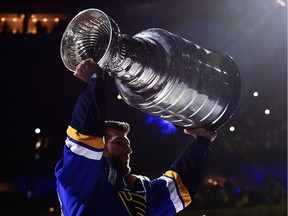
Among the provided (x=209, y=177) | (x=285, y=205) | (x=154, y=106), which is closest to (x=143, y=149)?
(x=209, y=177)

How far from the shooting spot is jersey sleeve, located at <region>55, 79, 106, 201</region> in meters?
1.59

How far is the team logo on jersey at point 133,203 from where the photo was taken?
186cm

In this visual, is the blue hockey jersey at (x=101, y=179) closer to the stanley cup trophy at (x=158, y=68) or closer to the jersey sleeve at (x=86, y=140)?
the jersey sleeve at (x=86, y=140)

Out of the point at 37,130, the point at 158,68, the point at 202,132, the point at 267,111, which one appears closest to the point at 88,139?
the point at 158,68

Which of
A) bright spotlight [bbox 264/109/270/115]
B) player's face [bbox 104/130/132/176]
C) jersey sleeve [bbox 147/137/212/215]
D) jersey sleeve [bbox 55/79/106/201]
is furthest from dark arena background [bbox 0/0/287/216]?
jersey sleeve [bbox 55/79/106/201]

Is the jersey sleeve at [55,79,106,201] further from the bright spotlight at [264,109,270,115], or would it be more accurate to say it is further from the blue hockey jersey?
the bright spotlight at [264,109,270,115]

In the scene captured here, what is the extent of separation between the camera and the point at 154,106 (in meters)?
1.74

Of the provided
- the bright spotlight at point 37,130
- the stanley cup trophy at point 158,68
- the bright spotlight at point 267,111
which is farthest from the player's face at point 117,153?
the bright spotlight at point 37,130

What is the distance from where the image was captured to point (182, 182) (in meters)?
2.12

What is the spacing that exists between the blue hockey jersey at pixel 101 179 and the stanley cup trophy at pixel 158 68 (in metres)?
0.14

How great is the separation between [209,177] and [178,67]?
18.8 feet

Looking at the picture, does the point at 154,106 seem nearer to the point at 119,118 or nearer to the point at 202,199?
the point at 202,199

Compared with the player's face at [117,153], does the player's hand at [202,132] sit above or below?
above

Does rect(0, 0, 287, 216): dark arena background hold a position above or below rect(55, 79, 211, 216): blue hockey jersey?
below
